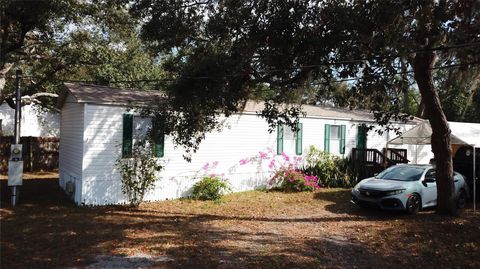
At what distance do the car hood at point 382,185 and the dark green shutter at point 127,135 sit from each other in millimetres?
7130

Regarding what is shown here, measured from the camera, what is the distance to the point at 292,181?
637 inches

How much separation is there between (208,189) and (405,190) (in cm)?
615

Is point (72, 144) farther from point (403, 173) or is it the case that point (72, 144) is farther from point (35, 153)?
point (403, 173)

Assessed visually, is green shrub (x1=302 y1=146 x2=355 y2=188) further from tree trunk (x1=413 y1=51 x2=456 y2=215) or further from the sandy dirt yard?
tree trunk (x1=413 y1=51 x2=456 y2=215)

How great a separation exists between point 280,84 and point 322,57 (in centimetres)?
148

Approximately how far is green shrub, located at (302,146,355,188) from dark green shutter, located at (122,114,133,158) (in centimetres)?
798

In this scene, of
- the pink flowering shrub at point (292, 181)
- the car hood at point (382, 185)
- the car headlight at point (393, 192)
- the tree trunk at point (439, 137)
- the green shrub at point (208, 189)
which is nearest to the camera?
the tree trunk at point (439, 137)

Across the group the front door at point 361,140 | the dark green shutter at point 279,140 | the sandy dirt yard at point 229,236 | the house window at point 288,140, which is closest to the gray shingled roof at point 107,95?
the sandy dirt yard at point 229,236

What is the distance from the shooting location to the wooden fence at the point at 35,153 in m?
20.1

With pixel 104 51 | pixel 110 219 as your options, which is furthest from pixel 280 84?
pixel 104 51

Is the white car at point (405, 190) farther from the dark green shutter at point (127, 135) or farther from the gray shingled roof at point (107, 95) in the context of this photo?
the dark green shutter at point (127, 135)

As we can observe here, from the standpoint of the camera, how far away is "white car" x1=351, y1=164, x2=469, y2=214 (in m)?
11.5

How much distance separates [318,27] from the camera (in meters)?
8.59

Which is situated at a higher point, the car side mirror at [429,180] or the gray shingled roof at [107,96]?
the gray shingled roof at [107,96]
